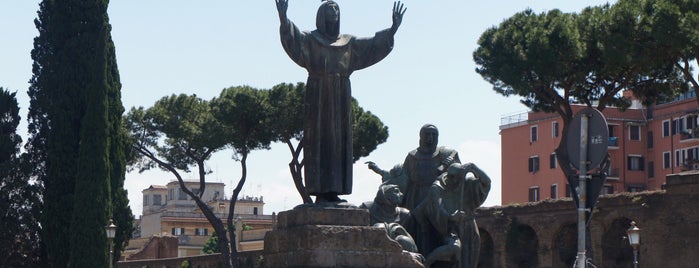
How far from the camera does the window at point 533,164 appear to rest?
187ft

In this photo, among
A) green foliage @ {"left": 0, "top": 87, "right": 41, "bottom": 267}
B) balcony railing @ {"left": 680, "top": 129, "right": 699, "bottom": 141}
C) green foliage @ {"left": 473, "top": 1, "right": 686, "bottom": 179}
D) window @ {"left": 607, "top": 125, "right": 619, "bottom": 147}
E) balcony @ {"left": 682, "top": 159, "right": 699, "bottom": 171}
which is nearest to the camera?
green foliage @ {"left": 0, "top": 87, "right": 41, "bottom": 267}

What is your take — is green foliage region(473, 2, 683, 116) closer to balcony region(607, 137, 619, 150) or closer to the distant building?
balcony region(607, 137, 619, 150)

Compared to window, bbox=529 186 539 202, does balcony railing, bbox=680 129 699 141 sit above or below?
above

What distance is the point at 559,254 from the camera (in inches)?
1527

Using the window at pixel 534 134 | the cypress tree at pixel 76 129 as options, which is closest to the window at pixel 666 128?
the window at pixel 534 134

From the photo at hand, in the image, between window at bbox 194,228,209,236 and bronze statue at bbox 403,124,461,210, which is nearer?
bronze statue at bbox 403,124,461,210

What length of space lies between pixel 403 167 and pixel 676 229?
24.6m

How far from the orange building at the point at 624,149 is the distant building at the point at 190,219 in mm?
12515

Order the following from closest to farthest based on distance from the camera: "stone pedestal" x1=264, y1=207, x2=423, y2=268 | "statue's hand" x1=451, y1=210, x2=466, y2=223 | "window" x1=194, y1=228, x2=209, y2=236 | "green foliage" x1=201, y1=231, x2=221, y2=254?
"stone pedestal" x1=264, y1=207, x2=423, y2=268
"statue's hand" x1=451, y1=210, x2=466, y2=223
"green foliage" x1=201, y1=231, x2=221, y2=254
"window" x1=194, y1=228, x2=209, y2=236

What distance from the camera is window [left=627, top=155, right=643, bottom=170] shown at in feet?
185

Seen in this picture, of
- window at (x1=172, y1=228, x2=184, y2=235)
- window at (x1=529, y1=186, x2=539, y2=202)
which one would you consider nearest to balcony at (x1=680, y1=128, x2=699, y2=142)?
window at (x1=529, y1=186, x2=539, y2=202)

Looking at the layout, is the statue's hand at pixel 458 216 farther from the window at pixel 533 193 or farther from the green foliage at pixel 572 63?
the window at pixel 533 193

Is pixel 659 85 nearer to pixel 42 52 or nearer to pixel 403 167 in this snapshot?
pixel 42 52

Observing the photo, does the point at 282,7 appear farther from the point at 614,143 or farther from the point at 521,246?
the point at 614,143
